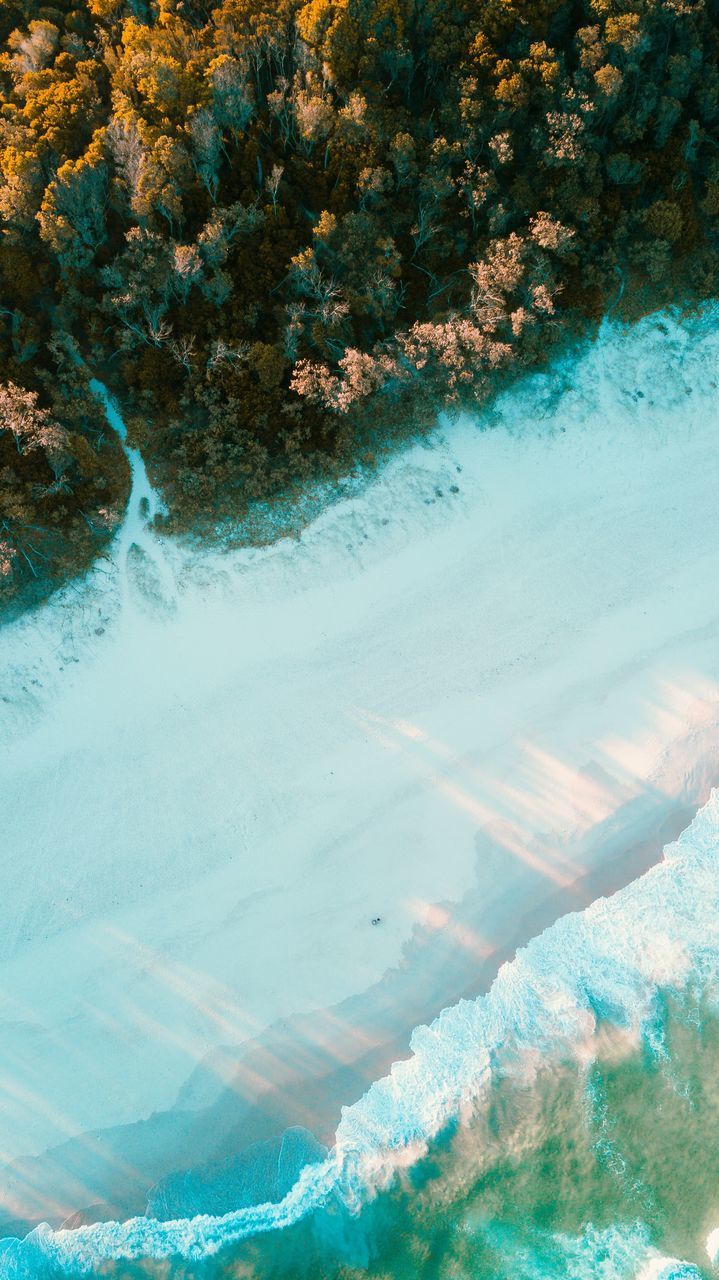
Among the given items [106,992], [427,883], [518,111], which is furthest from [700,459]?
[106,992]

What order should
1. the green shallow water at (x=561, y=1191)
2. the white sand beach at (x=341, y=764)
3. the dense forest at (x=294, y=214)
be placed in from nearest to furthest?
the dense forest at (x=294, y=214) < the green shallow water at (x=561, y=1191) < the white sand beach at (x=341, y=764)

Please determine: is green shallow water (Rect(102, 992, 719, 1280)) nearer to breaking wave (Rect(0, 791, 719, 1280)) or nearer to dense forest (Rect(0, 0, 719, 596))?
breaking wave (Rect(0, 791, 719, 1280))

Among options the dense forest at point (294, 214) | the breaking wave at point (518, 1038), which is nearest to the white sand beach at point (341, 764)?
the breaking wave at point (518, 1038)

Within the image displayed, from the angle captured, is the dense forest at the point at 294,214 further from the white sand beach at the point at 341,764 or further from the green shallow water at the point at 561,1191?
the green shallow water at the point at 561,1191

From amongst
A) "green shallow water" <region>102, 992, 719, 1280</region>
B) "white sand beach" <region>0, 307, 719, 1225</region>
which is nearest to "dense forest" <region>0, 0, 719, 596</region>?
"white sand beach" <region>0, 307, 719, 1225</region>

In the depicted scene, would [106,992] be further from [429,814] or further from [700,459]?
[700,459]

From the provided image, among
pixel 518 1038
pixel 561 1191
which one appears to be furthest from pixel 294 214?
pixel 561 1191
